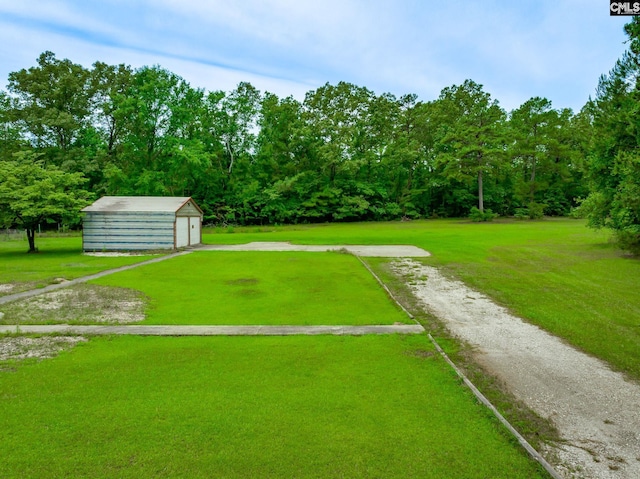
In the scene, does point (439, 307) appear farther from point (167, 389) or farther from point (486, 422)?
point (167, 389)

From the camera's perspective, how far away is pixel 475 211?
180ft

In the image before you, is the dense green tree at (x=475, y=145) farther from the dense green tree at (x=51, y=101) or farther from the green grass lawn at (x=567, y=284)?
the dense green tree at (x=51, y=101)

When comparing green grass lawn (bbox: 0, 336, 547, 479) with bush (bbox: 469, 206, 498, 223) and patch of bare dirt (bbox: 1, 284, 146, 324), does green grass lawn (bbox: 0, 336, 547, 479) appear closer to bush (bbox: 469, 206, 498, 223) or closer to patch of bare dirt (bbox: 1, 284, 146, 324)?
patch of bare dirt (bbox: 1, 284, 146, 324)

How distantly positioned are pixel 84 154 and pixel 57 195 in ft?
107

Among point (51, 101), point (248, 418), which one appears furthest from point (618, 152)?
point (51, 101)

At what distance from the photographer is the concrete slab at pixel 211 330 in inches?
355

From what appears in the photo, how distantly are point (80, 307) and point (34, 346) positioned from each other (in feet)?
10.9

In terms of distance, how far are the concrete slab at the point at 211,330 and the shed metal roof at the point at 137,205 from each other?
17191mm

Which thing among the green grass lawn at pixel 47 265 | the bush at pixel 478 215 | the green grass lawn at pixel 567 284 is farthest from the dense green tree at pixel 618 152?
the bush at pixel 478 215

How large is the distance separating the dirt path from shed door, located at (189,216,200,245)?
21.2 m

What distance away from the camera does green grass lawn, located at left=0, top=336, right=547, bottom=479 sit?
14.2 feet

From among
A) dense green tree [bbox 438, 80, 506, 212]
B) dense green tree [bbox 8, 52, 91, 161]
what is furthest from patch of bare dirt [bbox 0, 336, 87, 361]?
dense green tree [bbox 438, 80, 506, 212]

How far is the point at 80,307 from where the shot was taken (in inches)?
444

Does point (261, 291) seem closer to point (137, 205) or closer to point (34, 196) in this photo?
point (137, 205)
